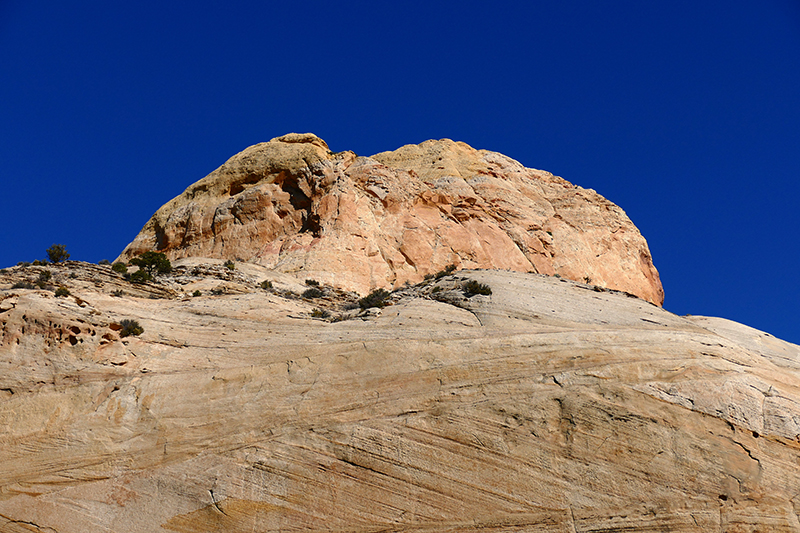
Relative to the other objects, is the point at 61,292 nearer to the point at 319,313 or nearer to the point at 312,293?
the point at 319,313

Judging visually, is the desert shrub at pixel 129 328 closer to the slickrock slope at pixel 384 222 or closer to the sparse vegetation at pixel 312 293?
the sparse vegetation at pixel 312 293

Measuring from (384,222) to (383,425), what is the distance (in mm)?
20176

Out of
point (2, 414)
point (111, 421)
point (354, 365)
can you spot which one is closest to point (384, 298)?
point (354, 365)

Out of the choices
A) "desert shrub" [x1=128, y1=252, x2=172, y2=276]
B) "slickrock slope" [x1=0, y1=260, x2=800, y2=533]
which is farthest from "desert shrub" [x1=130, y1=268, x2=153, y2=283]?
"slickrock slope" [x1=0, y1=260, x2=800, y2=533]

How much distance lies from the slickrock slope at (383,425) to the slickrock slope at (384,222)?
12.7 m

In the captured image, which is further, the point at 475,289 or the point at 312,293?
the point at 312,293

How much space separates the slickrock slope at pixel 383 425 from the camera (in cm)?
1463

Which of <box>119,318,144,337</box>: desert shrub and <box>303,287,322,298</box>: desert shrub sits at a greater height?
<box>303,287,322,298</box>: desert shrub

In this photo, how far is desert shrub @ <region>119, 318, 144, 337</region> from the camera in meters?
18.1

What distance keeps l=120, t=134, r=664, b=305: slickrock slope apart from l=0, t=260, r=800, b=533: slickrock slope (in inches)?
498

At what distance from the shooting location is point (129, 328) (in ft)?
59.5

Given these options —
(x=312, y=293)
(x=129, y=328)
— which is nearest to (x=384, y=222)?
(x=312, y=293)

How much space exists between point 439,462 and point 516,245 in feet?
78.0

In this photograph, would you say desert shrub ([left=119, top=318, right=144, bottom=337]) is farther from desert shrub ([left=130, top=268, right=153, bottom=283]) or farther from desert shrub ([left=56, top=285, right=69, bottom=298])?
desert shrub ([left=130, top=268, right=153, bottom=283])
